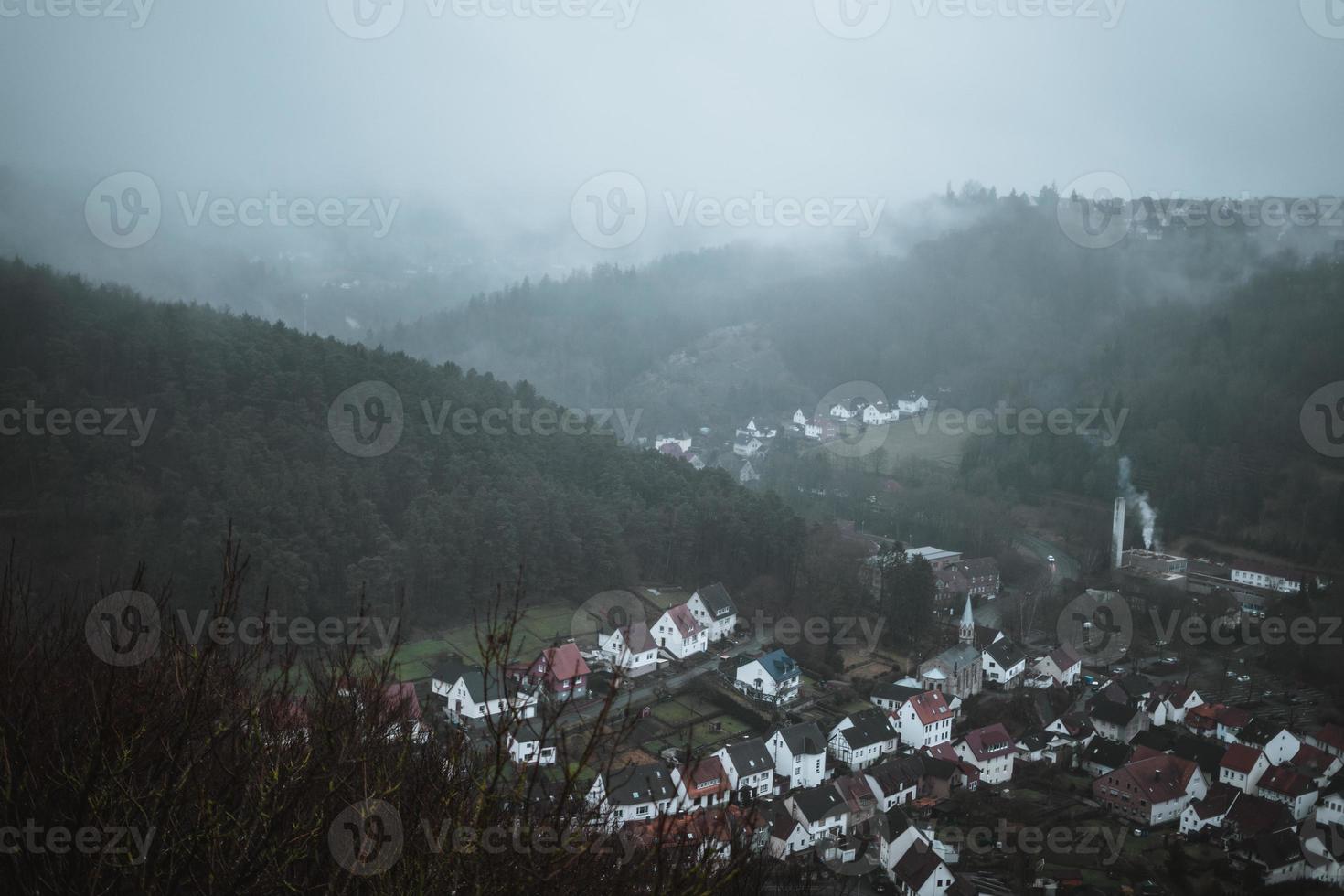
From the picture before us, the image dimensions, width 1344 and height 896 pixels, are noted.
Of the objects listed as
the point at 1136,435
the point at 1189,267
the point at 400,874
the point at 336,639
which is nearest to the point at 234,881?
the point at 400,874

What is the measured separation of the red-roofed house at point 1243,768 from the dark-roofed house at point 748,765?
5749 millimetres

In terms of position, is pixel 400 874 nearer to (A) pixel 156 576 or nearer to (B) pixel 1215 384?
(A) pixel 156 576

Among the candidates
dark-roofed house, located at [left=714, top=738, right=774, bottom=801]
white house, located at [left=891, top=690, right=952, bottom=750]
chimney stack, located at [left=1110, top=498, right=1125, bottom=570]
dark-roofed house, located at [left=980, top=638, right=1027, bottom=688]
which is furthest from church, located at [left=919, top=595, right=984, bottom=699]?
chimney stack, located at [left=1110, top=498, right=1125, bottom=570]

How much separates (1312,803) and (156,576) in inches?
560

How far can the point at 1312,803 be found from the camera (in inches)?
416

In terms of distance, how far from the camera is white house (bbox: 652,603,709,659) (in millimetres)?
13719

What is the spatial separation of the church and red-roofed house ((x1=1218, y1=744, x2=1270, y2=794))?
3360 millimetres

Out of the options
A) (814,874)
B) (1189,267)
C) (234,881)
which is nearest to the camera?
(234,881)

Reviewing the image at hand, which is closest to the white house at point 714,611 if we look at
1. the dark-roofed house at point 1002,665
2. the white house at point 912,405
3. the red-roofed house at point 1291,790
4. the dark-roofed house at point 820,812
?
the dark-roofed house at point 1002,665

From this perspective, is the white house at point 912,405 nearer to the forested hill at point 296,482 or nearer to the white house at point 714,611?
the forested hill at point 296,482

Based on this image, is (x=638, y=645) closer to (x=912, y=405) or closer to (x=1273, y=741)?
(x=1273, y=741)

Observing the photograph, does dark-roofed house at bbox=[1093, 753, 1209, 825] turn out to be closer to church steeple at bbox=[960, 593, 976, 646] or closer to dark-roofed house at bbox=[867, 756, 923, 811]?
dark-roofed house at bbox=[867, 756, 923, 811]

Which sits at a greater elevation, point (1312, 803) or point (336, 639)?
point (336, 639)

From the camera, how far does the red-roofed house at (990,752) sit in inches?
438
